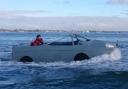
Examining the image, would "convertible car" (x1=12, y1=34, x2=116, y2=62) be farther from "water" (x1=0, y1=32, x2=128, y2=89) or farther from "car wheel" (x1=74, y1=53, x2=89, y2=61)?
"water" (x1=0, y1=32, x2=128, y2=89)

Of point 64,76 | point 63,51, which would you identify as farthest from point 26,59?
point 64,76

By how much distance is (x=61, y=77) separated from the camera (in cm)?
2341

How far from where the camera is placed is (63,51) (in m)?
29.8

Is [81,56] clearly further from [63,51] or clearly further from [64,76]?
[64,76]

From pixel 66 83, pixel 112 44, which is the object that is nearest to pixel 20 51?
pixel 112 44

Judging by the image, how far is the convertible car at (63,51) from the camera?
2953cm

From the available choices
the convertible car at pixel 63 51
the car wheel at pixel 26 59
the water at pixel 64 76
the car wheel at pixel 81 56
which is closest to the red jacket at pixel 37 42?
the convertible car at pixel 63 51

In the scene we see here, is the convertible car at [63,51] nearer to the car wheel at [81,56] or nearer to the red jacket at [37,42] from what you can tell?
the car wheel at [81,56]

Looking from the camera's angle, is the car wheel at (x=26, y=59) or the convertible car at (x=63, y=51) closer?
the convertible car at (x=63, y=51)

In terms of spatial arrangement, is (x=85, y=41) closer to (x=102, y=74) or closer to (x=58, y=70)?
(x=58, y=70)

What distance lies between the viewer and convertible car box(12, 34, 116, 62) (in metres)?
29.5

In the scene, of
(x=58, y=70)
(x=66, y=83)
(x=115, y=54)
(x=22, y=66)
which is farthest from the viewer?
(x=115, y=54)

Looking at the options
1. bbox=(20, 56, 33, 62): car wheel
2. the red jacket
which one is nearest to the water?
bbox=(20, 56, 33, 62): car wheel

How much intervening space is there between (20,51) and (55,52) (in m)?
2.26
